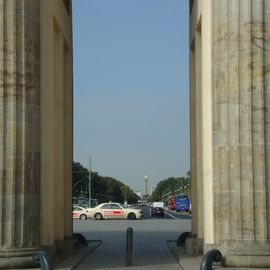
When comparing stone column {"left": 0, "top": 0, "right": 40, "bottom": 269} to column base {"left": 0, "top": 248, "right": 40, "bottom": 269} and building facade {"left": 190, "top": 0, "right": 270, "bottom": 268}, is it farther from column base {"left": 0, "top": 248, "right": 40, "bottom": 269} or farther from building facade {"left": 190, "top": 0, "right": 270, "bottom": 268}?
building facade {"left": 190, "top": 0, "right": 270, "bottom": 268}

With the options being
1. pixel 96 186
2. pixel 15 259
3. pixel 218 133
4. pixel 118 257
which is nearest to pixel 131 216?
pixel 118 257

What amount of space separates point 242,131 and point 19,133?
515 cm

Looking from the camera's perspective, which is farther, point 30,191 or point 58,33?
point 58,33

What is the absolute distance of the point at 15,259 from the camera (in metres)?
16.1

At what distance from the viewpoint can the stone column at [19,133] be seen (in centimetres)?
1638

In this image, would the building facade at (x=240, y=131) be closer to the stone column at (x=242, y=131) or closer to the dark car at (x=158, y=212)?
the stone column at (x=242, y=131)

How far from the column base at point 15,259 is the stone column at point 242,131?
436 cm

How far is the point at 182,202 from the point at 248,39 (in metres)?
81.6

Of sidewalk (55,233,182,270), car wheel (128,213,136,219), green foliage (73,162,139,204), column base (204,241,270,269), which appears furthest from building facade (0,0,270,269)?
green foliage (73,162,139,204)

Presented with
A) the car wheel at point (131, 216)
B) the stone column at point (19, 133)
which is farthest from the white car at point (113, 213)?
the stone column at point (19, 133)

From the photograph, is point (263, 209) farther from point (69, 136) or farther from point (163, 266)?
point (69, 136)

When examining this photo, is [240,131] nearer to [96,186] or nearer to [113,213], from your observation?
[113,213]

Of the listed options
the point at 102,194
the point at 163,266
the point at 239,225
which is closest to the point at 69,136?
the point at 163,266

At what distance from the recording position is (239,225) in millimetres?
16359
